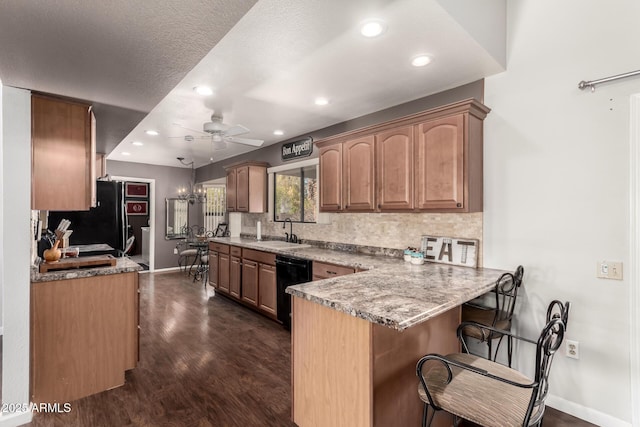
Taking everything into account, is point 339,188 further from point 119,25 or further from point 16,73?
point 16,73

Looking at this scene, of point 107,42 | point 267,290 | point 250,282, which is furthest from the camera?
point 250,282

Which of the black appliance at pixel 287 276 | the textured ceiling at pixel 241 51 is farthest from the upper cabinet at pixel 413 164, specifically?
the black appliance at pixel 287 276

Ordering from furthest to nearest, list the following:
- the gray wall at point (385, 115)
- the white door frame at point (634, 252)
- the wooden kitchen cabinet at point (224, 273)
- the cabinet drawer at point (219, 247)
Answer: the cabinet drawer at point (219, 247)
the wooden kitchen cabinet at point (224, 273)
the gray wall at point (385, 115)
the white door frame at point (634, 252)

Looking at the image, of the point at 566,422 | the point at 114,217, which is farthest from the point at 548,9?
the point at 114,217

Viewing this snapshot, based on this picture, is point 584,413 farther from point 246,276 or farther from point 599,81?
point 246,276

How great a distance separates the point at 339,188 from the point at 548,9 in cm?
219

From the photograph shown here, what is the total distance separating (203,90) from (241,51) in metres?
0.85

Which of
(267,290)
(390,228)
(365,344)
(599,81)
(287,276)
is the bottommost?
(267,290)

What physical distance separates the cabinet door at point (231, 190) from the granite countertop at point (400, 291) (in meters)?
3.32

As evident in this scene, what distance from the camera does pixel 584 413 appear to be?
6.87ft

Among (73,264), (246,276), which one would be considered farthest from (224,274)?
(73,264)

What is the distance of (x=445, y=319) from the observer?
1.95 m

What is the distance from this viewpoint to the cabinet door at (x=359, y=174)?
3078mm

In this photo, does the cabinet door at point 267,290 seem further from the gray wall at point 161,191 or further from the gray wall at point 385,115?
the gray wall at point 161,191
